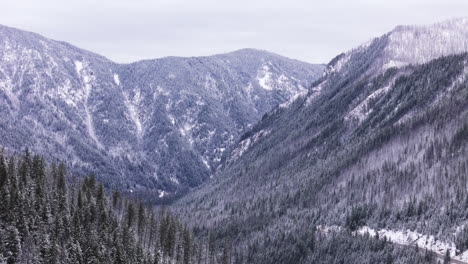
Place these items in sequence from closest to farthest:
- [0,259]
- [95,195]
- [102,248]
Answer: [0,259], [102,248], [95,195]

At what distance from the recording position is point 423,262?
196750mm

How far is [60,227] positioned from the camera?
13538 centimetres

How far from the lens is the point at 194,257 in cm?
19900

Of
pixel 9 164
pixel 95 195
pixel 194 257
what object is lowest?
pixel 194 257

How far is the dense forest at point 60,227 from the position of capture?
121344 mm

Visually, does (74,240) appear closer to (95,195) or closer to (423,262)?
(95,195)

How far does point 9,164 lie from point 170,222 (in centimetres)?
6211

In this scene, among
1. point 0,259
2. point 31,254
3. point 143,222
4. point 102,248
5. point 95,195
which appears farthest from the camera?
point 143,222

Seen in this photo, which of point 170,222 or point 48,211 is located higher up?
point 48,211

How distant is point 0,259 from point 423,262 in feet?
462

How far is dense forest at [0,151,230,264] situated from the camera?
12134 cm

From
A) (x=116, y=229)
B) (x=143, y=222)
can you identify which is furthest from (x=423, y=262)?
(x=116, y=229)

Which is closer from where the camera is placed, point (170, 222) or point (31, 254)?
point (31, 254)

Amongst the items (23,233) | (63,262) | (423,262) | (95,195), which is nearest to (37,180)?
(95,195)
